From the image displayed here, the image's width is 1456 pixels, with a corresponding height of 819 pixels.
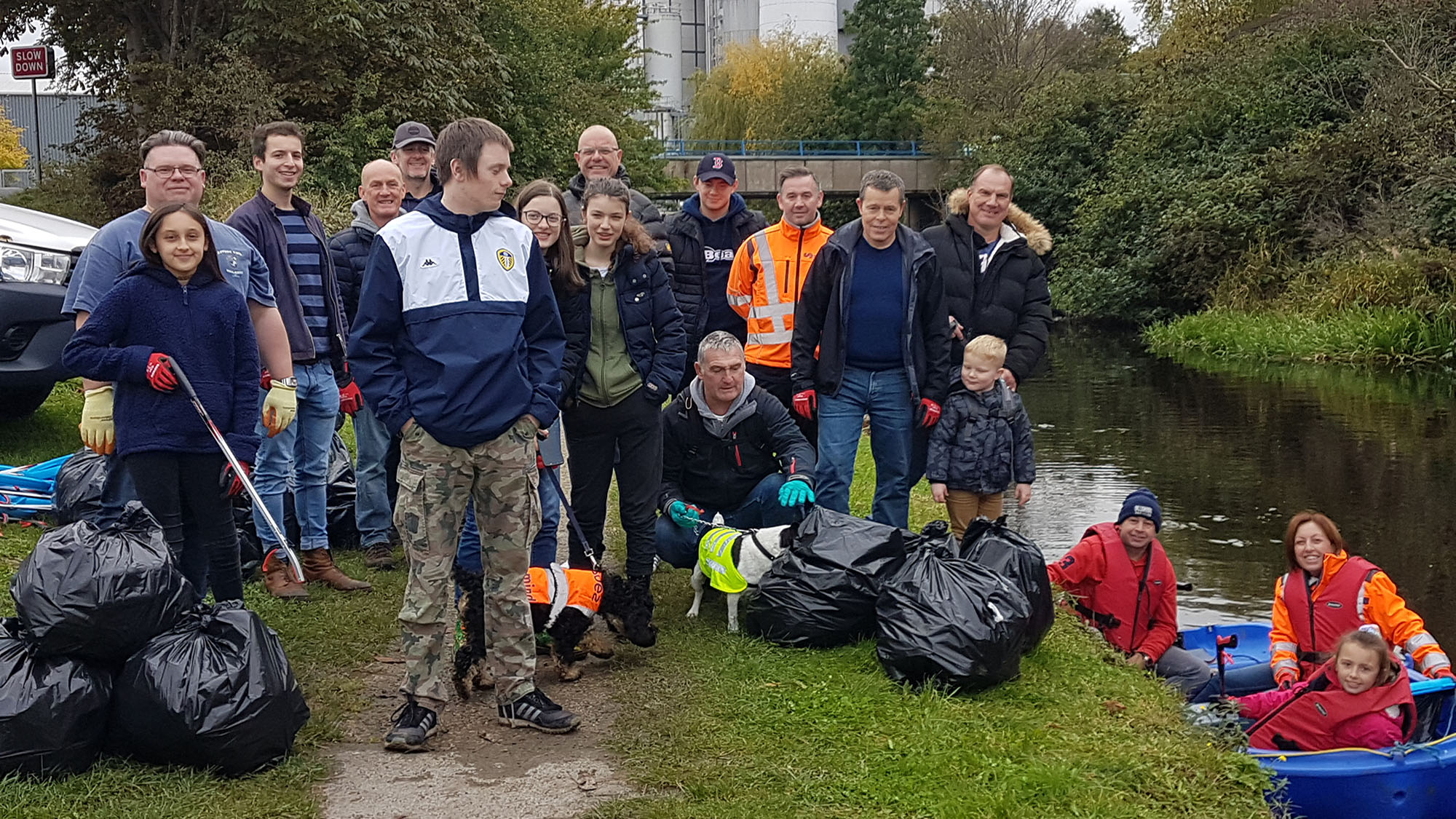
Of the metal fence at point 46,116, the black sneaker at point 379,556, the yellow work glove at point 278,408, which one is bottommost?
the black sneaker at point 379,556

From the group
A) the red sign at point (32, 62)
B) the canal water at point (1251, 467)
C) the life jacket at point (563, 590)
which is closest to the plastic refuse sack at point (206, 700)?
the life jacket at point (563, 590)

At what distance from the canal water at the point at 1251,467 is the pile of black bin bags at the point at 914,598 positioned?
2.88m

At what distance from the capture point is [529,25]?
105 ft

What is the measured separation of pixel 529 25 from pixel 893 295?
27668 mm

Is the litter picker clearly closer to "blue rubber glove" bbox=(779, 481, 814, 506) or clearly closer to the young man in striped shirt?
the young man in striped shirt

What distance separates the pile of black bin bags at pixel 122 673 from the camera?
3.93 m

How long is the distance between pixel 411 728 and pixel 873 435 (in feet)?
10.2

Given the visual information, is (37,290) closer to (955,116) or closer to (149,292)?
(149,292)

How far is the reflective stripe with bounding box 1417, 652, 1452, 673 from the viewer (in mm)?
6000

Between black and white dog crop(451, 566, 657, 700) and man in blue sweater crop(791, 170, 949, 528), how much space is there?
5.67 feet

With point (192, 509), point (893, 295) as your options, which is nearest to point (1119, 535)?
point (893, 295)

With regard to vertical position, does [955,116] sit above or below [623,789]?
above

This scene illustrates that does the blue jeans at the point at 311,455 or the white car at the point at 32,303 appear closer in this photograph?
the blue jeans at the point at 311,455

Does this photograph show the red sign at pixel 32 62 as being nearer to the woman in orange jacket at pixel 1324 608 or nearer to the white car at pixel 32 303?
the white car at pixel 32 303
